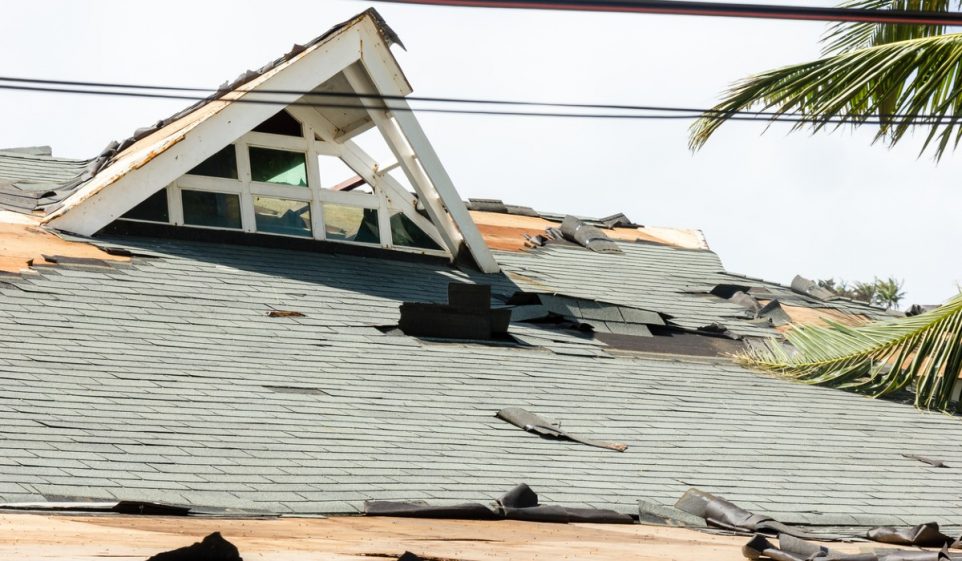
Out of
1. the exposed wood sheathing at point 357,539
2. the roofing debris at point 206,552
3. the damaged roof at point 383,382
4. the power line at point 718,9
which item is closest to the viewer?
the roofing debris at point 206,552

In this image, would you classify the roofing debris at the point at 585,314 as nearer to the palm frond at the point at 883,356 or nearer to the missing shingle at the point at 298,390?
the palm frond at the point at 883,356

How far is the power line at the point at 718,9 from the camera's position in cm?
610

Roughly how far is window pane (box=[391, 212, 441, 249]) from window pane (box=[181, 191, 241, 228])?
184cm

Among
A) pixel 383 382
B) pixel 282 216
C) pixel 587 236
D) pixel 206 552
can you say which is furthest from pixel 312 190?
pixel 206 552

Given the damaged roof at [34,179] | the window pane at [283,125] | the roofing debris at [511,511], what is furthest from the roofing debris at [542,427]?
the damaged roof at [34,179]

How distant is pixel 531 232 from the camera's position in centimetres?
1723

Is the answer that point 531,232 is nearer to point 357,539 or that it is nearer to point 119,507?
point 119,507

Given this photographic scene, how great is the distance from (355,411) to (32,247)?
13.6ft

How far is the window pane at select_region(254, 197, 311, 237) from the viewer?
13.5 m

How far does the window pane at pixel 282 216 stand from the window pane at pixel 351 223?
0.24 m

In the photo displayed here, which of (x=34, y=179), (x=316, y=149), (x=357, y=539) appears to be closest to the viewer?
(x=357, y=539)

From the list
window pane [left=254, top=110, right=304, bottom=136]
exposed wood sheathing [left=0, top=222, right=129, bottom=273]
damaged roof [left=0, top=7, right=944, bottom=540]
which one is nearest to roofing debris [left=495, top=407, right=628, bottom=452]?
damaged roof [left=0, top=7, right=944, bottom=540]

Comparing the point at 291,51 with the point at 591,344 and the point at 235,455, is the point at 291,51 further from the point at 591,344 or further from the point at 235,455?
the point at 235,455

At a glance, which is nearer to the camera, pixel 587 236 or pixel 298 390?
pixel 298 390
